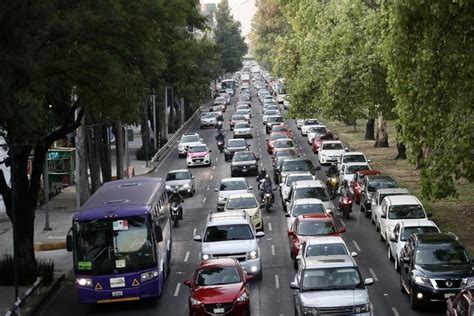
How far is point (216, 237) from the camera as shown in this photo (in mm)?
28047

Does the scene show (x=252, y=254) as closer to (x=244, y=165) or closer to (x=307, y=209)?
(x=307, y=209)

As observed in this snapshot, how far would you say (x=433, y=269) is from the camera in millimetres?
22672

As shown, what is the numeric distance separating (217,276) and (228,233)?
17.1 ft

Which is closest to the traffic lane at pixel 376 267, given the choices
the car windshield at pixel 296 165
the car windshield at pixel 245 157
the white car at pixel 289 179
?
the white car at pixel 289 179

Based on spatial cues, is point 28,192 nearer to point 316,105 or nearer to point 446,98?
point 446,98

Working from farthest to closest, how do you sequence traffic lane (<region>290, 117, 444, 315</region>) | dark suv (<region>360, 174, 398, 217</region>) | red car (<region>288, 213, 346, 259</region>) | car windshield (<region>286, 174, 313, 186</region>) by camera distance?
1. car windshield (<region>286, 174, 313, 186</region>)
2. dark suv (<region>360, 174, 398, 217</region>)
3. red car (<region>288, 213, 346, 259</region>)
4. traffic lane (<region>290, 117, 444, 315</region>)

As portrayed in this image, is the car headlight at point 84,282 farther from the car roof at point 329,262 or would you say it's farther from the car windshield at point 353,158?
the car windshield at point 353,158

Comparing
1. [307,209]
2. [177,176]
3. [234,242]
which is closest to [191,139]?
[177,176]

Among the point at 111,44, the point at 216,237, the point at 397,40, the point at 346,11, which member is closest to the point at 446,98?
the point at 397,40

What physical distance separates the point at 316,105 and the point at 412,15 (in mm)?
28139

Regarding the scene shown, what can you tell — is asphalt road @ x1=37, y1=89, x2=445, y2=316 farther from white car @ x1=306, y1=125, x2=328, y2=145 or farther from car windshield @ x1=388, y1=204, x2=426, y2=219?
white car @ x1=306, y1=125, x2=328, y2=145

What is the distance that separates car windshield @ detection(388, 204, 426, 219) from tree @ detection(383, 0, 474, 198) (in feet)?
19.7

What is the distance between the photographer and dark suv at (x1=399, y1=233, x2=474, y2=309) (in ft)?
72.6

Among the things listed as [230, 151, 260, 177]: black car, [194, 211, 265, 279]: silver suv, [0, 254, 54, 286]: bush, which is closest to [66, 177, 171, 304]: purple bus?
[194, 211, 265, 279]: silver suv
